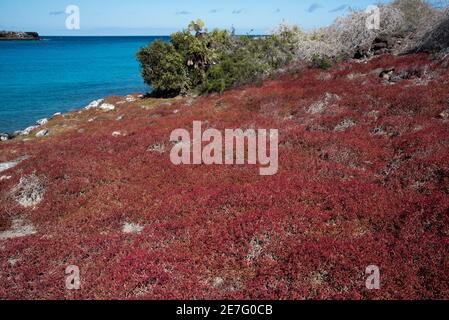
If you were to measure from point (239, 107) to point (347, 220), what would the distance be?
17.9m

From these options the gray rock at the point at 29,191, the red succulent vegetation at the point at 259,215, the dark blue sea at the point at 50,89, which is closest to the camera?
the red succulent vegetation at the point at 259,215

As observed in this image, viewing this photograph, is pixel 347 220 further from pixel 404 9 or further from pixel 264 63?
pixel 404 9

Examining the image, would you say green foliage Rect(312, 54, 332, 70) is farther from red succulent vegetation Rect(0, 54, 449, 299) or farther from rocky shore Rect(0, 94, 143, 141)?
rocky shore Rect(0, 94, 143, 141)

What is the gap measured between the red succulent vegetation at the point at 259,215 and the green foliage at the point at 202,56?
68.0 feet

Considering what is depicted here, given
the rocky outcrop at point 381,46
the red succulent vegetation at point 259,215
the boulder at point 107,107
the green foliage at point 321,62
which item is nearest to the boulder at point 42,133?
the boulder at point 107,107

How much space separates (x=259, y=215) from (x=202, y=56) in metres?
35.2

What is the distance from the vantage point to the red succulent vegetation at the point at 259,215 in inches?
332

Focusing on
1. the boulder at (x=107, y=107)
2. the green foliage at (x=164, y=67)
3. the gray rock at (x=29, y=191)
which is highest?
the green foliage at (x=164, y=67)

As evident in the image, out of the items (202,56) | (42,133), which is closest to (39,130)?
(42,133)

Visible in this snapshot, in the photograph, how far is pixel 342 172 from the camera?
13758 millimetres

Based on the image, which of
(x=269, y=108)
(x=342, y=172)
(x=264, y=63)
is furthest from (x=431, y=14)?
(x=342, y=172)

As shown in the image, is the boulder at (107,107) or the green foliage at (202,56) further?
the boulder at (107,107)

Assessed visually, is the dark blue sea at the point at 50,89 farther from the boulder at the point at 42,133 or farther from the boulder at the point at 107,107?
the boulder at the point at 42,133

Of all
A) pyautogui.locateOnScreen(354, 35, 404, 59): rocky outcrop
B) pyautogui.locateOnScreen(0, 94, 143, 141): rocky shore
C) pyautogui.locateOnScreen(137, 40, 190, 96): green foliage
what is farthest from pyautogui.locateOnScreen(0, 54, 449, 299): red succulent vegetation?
pyautogui.locateOnScreen(137, 40, 190, 96): green foliage
